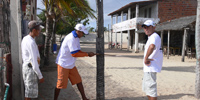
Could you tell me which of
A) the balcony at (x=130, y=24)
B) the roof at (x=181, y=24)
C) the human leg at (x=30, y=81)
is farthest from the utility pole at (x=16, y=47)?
the balcony at (x=130, y=24)

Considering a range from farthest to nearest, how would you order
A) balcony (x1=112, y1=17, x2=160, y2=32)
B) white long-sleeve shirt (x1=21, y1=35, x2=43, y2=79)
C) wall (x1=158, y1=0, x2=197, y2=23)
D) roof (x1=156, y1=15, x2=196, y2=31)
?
wall (x1=158, y1=0, x2=197, y2=23) < balcony (x1=112, y1=17, x2=160, y2=32) < roof (x1=156, y1=15, x2=196, y2=31) < white long-sleeve shirt (x1=21, y1=35, x2=43, y2=79)

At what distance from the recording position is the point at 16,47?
12.1 feet

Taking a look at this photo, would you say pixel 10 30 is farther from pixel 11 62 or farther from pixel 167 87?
pixel 167 87

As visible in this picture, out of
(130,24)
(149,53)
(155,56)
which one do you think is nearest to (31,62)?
(149,53)

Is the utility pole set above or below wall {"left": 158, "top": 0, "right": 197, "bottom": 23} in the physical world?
below

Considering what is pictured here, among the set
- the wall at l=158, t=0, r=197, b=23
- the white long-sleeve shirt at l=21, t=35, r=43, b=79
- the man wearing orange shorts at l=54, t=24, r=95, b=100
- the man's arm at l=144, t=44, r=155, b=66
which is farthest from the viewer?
the wall at l=158, t=0, r=197, b=23

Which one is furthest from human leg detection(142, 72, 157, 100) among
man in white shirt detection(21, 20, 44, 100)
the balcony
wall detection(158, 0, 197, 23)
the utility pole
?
wall detection(158, 0, 197, 23)

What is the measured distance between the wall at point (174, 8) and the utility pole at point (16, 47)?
19.1 meters

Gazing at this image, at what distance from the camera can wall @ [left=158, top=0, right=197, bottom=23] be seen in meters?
20.4

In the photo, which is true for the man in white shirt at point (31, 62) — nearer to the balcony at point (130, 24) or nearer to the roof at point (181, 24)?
the roof at point (181, 24)

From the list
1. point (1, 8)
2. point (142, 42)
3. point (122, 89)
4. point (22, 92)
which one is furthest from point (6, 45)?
point (142, 42)

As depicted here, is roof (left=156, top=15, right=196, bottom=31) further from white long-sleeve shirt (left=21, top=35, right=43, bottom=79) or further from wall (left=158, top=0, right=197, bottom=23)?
white long-sleeve shirt (left=21, top=35, right=43, bottom=79)

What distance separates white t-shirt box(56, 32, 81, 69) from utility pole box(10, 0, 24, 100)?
2.88 feet

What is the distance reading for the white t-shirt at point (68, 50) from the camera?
3.54m
